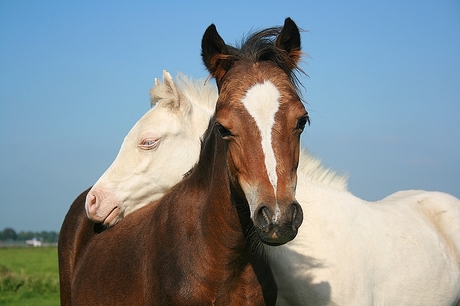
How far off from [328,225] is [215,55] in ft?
6.03

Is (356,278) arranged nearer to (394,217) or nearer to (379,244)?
Answer: (379,244)

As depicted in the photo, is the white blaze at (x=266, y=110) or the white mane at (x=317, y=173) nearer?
the white blaze at (x=266, y=110)

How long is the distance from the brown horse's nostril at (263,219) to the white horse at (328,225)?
127 cm

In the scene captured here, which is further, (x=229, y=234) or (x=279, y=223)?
(x=229, y=234)

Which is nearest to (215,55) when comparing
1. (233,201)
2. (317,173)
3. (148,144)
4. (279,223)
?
(233,201)

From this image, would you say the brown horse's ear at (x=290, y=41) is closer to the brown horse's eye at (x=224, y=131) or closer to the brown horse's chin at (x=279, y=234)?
the brown horse's eye at (x=224, y=131)

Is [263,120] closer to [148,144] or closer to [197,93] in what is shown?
[148,144]

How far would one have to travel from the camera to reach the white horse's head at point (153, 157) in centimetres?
482

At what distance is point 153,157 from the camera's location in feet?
16.6

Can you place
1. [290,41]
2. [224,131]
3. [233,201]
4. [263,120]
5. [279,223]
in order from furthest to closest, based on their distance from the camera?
1. [290,41]
2. [233,201]
3. [224,131]
4. [263,120]
5. [279,223]

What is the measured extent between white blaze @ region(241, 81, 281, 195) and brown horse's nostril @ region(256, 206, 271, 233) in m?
0.13

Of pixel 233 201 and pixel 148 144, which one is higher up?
pixel 233 201

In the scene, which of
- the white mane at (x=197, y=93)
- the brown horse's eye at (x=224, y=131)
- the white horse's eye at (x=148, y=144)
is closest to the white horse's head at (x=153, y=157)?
the white horse's eye at (x=148, y=144)

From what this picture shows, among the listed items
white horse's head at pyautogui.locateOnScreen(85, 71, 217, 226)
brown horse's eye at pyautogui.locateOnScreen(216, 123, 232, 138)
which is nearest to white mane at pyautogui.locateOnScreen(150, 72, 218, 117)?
white horse's head at pyautogui.locateOnScreen(85, 71, 217, 226)
